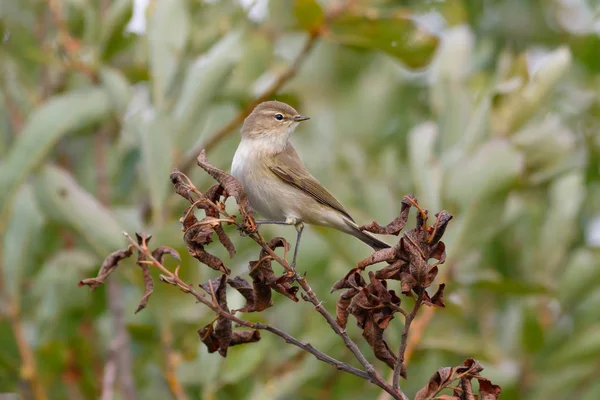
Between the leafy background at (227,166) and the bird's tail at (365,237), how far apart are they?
58 millimetres

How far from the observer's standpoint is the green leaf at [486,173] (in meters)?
3.62

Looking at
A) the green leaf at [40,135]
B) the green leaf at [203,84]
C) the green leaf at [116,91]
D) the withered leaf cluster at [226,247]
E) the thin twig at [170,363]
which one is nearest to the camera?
the withered leaf cluster at [226,247]

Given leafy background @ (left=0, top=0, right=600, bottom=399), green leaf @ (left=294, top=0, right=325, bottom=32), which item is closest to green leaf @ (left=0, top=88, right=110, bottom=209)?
leafy background @ (left=0, top=0, right=600, bottom=399)

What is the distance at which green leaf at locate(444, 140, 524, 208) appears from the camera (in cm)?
362

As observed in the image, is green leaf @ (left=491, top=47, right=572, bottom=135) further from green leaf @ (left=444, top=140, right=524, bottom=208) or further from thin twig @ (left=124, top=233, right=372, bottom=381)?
thin twig @ (left=124, top=233, right=372, bottom=381)

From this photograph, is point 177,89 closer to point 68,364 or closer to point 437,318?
point 68,364

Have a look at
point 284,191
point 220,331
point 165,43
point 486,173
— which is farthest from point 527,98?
point 220,331

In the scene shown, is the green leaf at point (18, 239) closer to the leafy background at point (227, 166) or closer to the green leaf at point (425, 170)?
the leafy background at point (227, 166)

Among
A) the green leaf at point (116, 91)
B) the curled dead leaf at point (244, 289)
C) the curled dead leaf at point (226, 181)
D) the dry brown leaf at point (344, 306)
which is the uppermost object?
the green leaf at point (116, 91)

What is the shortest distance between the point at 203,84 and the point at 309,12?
722 mm

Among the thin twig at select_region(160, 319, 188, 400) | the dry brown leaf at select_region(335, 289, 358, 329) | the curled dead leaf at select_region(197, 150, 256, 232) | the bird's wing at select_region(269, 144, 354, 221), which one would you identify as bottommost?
the dry brown leaf at select_region(335, 289, 358, 329)

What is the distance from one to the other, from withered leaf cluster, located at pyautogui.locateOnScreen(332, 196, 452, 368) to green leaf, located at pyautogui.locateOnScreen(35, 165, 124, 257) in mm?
1631

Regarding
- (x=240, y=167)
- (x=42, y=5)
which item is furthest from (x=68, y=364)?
(x=42, y=5)

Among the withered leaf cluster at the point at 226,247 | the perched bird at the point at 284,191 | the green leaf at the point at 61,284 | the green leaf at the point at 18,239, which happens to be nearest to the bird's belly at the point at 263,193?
the perched bird at the point at 284,191
